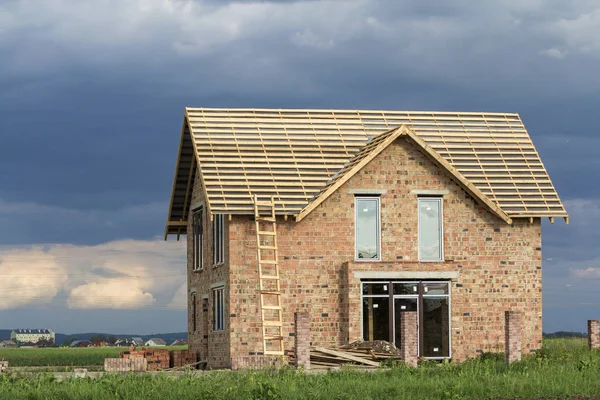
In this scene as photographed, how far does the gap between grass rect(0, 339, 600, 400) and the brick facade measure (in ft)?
25.3

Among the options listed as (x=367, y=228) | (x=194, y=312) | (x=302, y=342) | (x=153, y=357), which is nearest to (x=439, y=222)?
(x=367, y=228)

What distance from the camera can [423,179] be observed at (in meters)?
39.0

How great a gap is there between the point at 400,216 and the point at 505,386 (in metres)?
14.2

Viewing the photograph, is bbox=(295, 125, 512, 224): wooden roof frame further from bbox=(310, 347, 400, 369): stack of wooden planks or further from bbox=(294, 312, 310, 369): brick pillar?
bbox=(294, 312, 310, 369): brick pillar

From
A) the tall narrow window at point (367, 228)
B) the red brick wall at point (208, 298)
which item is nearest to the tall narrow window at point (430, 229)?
the tall narrow window at point (367, 228)

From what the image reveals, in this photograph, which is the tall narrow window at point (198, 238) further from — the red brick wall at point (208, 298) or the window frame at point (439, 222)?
the window frame at point (439, 222)

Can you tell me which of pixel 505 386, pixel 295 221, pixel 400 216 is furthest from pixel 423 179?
pixel 505 386

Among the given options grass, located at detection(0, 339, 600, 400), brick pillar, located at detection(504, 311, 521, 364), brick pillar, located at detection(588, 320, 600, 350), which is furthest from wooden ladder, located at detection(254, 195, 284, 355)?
brick pillar, located at detection(588, 320, 600, 350)

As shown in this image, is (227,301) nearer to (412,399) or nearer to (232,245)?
(232,245)

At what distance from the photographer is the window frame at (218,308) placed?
38531mm

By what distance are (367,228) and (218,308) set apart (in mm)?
6334

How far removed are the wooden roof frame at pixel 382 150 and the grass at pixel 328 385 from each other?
949 cm

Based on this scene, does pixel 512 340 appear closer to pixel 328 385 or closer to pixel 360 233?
pixel 360 233

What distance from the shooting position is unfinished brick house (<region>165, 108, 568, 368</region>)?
122ft
